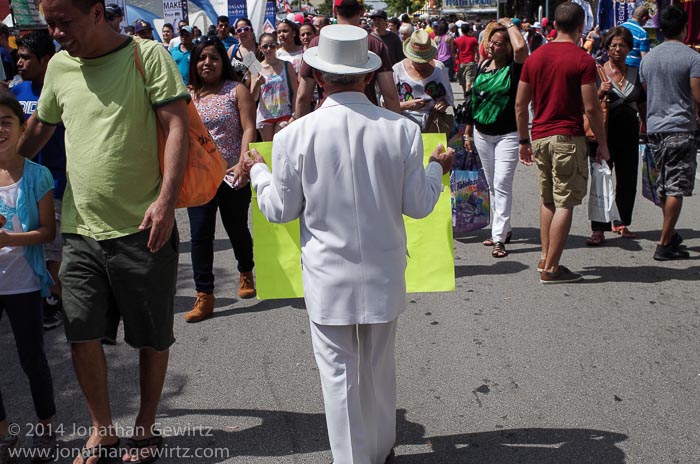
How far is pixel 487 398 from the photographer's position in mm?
4598

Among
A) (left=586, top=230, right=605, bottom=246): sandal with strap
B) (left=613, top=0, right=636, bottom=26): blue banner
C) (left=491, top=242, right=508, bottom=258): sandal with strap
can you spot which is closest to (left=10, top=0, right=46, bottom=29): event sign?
(left=491, top=242, right=508, bottom=258): sandal with strap

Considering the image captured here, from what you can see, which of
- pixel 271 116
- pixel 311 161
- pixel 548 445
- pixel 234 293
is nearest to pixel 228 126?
pixel 234 293

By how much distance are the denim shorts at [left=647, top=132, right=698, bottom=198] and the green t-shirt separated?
16.0ft

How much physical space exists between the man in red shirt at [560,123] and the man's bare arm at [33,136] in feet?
12.8

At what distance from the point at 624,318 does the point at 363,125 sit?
3.20 metres

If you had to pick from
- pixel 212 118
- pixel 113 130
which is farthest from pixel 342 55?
pixel 212 118

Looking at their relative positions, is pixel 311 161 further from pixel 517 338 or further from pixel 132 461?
pixel 517 338

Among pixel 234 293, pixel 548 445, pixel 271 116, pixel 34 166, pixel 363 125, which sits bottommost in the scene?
pixel 234 293

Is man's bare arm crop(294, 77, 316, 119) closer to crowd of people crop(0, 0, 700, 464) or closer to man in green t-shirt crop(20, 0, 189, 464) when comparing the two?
crowd of people crop(0, 0, 700, 464)

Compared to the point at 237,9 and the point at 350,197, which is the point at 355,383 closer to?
the point at 350,197

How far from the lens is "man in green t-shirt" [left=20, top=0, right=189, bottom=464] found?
3.64 m

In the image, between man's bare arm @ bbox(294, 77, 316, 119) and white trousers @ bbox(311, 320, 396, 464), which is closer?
white trousers @ bbox(311, 320, 396, 464)

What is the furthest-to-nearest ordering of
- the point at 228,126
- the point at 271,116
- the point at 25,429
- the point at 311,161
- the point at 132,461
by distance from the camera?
the point at 271,116 → the point at 228,126 → the point at 25,429 → the point at 132,461 → the point at 311,161

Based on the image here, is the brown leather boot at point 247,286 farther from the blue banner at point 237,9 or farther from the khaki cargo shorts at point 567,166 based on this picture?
the blue banner at point 237,9
